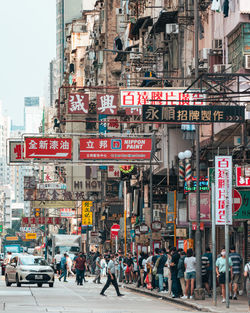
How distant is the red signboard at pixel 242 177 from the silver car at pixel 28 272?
15546 millimetres

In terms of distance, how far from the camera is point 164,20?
4859 centimetres

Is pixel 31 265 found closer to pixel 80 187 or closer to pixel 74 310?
pixel 74 310

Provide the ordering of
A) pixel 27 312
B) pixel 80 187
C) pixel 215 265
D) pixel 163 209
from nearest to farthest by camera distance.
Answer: pixel 27 312 < pixel 215 265 < pixel 163 209 < pixel 80 187

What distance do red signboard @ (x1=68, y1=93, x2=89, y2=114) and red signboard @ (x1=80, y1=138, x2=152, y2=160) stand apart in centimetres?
271

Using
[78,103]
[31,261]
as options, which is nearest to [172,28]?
[78,103]

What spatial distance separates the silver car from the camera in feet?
141

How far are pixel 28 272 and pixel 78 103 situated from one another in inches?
319

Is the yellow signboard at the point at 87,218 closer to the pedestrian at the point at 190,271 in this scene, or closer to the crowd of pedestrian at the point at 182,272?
the crowd of pedestrian at the point at 182,272

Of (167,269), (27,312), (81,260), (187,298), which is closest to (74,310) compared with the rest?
(27,312)

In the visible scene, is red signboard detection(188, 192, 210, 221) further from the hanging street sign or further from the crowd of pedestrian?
the hanging street sign

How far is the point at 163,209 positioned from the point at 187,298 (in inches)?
1096

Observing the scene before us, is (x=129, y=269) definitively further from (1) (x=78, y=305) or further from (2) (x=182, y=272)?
(1) (x=78, y=305)

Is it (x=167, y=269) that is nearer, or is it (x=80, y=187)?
(x=167, y=269)

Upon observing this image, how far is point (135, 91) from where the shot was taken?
3322 cm
